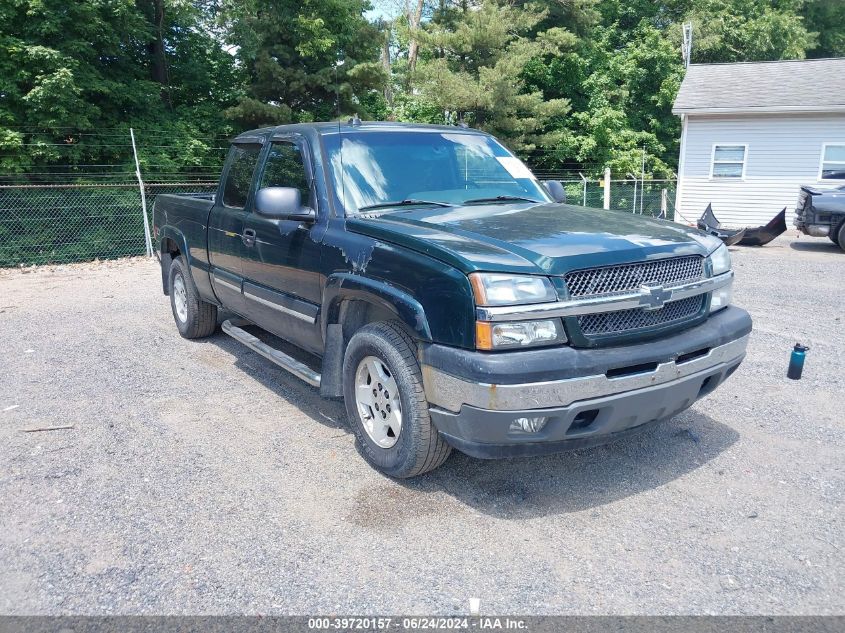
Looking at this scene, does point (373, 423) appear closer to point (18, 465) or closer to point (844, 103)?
point (18, 465)

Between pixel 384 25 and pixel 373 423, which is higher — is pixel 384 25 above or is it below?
above

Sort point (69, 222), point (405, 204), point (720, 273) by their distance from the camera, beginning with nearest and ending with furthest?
point (720, 273) < point (405, 204) < point (69, 222)

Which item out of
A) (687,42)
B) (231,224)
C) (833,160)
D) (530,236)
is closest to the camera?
(530,236)

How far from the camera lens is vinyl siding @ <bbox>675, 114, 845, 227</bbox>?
19.0 meters

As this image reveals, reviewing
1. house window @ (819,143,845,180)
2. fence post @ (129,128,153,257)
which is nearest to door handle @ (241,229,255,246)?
fence post @ (129,128,153,257)

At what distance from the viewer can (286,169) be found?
4.69 m

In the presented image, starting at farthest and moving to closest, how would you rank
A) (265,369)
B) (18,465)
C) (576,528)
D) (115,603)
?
1. (265,369)
2. (18,465)
3. (576,528)
4. (115,603)

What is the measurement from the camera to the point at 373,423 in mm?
3783

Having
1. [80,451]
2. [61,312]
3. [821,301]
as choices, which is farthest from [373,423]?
[821,301]

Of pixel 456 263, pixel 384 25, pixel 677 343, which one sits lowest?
pixel 677 343

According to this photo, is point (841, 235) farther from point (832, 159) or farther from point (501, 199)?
point (501, 199)

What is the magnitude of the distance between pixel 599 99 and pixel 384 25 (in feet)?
33.0

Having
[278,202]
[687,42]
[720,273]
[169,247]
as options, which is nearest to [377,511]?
[278,202]

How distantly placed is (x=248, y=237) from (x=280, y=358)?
971 mm
